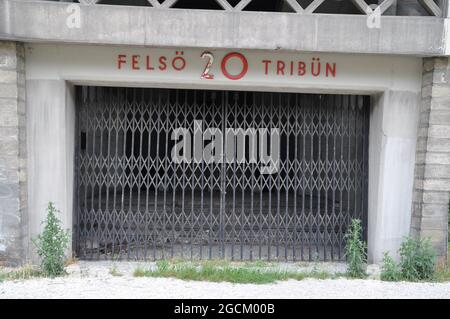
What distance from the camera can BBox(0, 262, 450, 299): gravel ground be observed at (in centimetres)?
621

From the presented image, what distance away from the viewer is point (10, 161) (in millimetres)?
7668

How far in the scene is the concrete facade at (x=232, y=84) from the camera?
7.63 meters

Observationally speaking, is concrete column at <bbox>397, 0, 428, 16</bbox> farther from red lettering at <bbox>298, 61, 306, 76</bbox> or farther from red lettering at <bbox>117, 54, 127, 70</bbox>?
red lettering at <bbox>117, 54, 127, 70</bbox>

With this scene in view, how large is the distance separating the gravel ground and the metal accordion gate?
5.82 ft

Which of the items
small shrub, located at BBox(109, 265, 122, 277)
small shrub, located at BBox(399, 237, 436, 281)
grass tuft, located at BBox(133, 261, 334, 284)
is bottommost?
small shrub, located at BBox(109, 265, 122, 277)

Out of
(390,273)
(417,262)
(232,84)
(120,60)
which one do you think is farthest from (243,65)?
(417,262)

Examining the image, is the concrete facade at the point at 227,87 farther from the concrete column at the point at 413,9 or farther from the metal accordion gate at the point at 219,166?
the concrete column at the point at 413,9

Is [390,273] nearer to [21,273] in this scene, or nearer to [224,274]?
[224,274]

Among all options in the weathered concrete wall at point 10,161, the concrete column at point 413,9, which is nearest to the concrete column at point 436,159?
the concrete column at point 413,9

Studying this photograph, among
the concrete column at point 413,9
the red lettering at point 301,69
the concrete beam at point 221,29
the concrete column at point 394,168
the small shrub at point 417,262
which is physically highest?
the concrete column at point 413,9

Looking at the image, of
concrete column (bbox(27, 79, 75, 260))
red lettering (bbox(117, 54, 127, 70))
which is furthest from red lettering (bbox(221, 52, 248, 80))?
concrete column (bbox(27, 79, 75, 260))

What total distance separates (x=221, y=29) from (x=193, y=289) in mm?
3604

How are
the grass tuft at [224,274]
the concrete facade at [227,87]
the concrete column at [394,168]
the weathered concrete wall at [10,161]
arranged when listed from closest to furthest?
the grass tuft at [224,274] < the weathered concrete wall at [10,161] < the concrete facade at [227,87] < the concrete column at [394,168]

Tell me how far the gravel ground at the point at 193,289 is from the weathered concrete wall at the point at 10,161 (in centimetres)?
103
